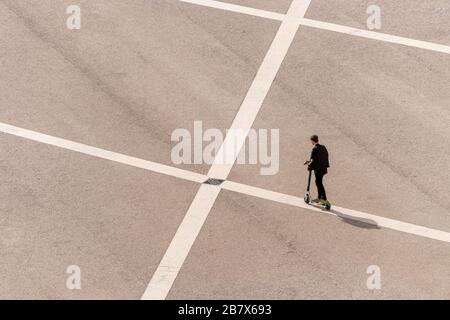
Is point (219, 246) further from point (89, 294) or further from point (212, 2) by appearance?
point (212, 2)

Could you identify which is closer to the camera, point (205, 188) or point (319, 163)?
point (319, 163)

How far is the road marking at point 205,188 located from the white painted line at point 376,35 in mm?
5903

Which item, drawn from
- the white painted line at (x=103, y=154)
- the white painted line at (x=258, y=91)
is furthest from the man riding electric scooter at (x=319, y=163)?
the white painted line at (x=103, y=154)

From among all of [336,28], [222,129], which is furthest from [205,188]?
[336,28]

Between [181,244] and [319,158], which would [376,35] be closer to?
[319,158]

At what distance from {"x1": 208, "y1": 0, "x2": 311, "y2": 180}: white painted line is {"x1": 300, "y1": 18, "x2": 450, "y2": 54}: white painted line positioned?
0.45 metres

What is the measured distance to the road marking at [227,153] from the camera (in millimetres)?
16125

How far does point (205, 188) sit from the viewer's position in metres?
18.1

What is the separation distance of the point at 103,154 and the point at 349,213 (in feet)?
17.0

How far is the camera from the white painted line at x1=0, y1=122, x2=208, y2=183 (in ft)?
60.3

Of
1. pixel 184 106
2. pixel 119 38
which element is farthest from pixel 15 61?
pixel 184 106

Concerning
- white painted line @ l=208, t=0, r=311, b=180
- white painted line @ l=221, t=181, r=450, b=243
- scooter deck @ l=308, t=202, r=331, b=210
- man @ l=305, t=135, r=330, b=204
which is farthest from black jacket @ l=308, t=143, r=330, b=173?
white painted line @ l=208, t=0, r=311, b=180

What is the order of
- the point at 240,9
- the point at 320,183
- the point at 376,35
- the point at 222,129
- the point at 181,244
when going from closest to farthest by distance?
the point at 181,244 < the point at 320,183 < the point at 222,129 < the point at 376,35 < the point at 240,9

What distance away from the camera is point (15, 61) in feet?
69.5
